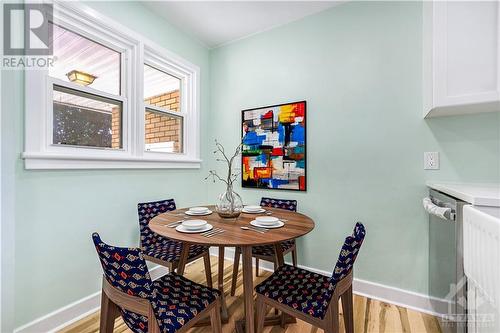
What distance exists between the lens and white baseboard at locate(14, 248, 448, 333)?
155 cm

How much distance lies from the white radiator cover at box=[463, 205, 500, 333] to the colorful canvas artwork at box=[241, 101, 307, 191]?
142 centimetres

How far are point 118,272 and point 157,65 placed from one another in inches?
88.5

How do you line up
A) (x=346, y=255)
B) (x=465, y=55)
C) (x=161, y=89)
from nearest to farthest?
(x=346, y=255) → (x=465, y=55) → (x=161, y=89)

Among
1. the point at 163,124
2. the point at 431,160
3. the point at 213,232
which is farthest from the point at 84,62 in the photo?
the point at 431,160

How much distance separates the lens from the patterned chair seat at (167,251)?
1.78 metres

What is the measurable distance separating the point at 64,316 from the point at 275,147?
7.34 ft

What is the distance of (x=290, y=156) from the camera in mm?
2439

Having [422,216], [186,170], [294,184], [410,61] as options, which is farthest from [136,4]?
[422,216]

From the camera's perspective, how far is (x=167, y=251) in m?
1.87

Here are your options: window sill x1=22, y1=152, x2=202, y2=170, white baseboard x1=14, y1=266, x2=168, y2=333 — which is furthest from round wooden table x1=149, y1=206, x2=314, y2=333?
white baseboard x1=14, y1=266, x2=168, y2=333

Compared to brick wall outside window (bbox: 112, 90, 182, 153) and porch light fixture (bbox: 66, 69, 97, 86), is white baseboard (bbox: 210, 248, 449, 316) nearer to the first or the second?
brick wall outside window (bbox: 112, 90, 182, 153)

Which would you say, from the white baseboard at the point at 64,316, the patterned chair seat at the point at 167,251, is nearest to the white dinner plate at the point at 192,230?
the patterned chair seat at the point at 167,251

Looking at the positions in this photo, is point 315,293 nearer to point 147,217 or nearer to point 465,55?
point 147,217

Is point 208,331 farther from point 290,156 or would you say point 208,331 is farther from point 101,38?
point 101,38
